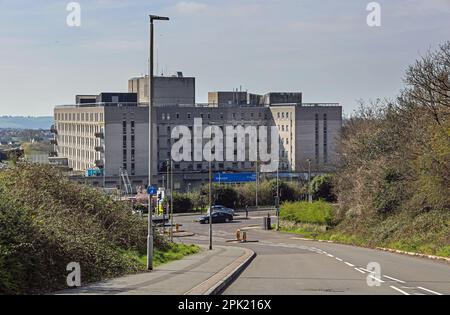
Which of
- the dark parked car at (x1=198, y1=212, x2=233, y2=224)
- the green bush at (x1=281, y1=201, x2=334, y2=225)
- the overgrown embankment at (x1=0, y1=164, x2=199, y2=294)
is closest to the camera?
the overgrown embankment at (x1=0, y1=164, x2=199, y2=294)

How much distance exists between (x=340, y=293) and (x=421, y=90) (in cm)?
2891

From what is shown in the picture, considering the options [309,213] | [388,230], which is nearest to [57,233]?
[388,230]

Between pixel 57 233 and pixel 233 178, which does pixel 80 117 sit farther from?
pixel 57 233

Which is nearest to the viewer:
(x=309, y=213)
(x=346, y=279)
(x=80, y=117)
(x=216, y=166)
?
(x=346, y=279)

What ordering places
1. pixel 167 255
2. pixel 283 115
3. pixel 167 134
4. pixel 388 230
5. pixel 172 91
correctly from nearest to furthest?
pixel 167 255 < pixel 388 230 < pixel 167 134 < pixel 283 115 < pixel 172 91

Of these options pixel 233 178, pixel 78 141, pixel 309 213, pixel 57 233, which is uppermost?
pixel 78 141

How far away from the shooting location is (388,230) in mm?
42938

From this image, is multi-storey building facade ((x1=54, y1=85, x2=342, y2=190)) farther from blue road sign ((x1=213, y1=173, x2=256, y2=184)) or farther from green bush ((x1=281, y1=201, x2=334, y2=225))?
green bush ((x1=281, y1=201, x2=334, y2=225))

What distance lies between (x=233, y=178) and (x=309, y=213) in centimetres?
3087

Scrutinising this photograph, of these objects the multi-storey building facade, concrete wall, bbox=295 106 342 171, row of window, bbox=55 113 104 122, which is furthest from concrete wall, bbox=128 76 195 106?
concrete wall, bbox=295 106 342 171

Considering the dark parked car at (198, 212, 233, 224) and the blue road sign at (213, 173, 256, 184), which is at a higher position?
the blue road sign at (213, 173, 256, 184)

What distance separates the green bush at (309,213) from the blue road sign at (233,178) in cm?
2385

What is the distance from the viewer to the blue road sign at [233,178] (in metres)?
92.1

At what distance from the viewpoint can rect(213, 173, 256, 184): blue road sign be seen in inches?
3627
